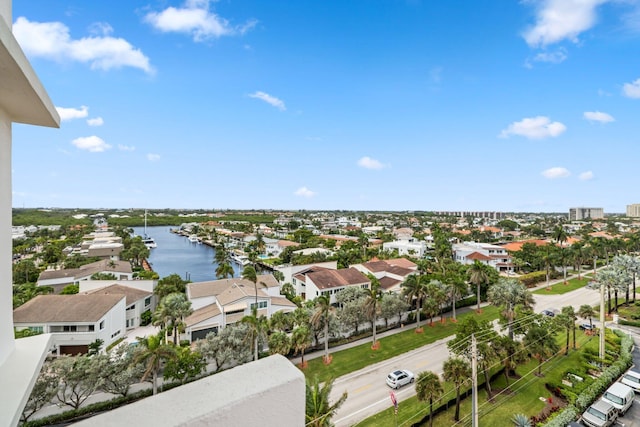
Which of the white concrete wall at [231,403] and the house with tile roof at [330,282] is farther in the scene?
the house with tile roof at [330,282]

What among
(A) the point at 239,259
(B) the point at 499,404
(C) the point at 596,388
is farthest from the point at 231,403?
(A) the point at 239,259

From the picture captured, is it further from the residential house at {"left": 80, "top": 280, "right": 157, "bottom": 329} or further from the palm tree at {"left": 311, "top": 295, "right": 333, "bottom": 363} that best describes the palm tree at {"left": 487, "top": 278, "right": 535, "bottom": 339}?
the residential house at {"left": 80, "top": 280, "right": 157, "bottom": 329}

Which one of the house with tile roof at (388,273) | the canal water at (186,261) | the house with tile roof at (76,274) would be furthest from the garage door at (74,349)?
the canal water at (186,261)

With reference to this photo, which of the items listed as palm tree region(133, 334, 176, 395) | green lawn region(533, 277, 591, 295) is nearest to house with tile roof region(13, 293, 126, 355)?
palm tree region(133, 334, 176, 395)

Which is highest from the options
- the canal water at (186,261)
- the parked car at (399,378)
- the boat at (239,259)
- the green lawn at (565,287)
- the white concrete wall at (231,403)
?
the white concrete wall at (231,403)

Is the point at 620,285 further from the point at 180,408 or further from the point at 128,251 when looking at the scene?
the point at 128,251

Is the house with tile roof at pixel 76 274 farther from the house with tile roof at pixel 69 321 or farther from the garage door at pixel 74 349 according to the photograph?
the garage door at pixel 74 349

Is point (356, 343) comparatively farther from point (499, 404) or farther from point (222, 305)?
point (222, 305)

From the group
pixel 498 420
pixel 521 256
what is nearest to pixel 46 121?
pixel 498 420
